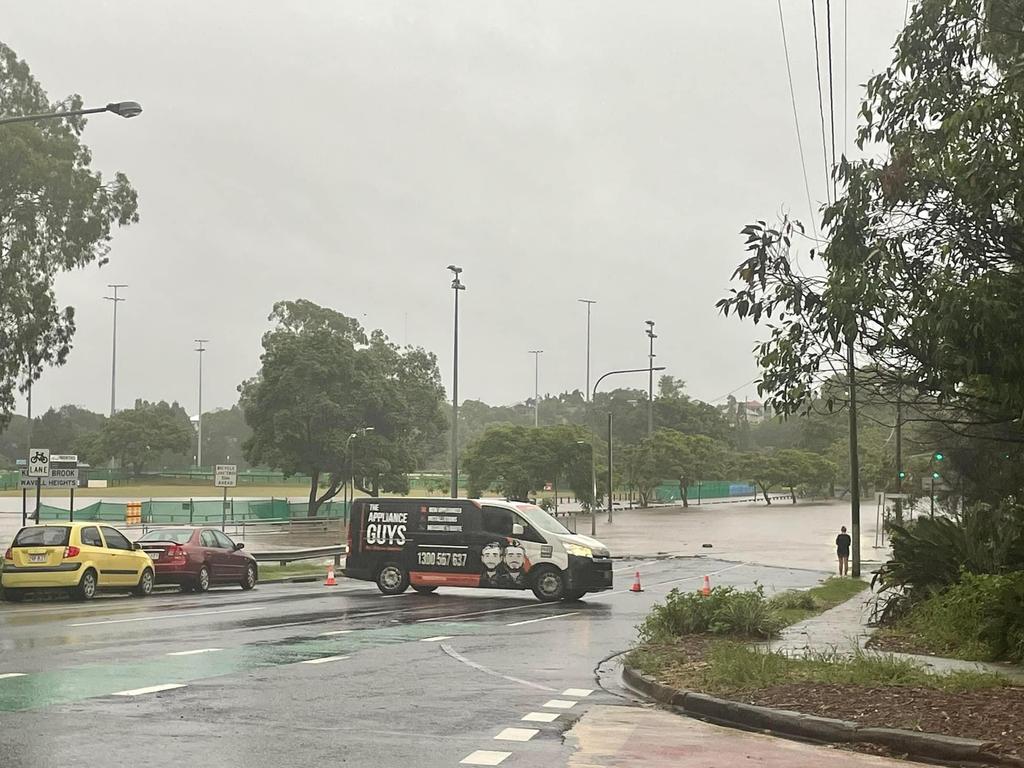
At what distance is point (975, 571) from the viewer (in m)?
16.4

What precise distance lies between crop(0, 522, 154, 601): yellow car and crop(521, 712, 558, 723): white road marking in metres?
15.4

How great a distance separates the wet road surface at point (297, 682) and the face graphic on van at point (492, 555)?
225 cm

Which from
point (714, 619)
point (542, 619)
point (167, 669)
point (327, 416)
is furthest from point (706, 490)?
point (167, 669)

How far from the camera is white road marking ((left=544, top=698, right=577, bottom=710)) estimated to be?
1062 centimetres

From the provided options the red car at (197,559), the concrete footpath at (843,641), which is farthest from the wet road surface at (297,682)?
the red car at (197,559)

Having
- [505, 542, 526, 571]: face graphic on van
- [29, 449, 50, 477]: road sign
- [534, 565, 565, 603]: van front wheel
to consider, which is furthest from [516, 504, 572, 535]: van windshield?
[29, 449, 50, 477]: road sign

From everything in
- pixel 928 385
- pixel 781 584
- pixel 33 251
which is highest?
pixel 33 251

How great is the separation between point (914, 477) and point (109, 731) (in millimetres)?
57271

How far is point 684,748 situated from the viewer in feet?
28.6

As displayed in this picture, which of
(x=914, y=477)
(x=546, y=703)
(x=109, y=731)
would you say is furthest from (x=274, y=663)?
(x=914, y=477)

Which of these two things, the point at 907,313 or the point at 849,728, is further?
the point at 907,313

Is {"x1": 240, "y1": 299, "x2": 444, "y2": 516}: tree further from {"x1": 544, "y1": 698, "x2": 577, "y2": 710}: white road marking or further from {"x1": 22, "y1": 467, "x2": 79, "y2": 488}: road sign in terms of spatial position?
{"x1": 544, "y1": 698, "x2": 577, "y2": 710}: white road marking

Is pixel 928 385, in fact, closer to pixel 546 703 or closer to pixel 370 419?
pixel 546 703

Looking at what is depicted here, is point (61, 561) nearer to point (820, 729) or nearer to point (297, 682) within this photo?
point (297, 682)
